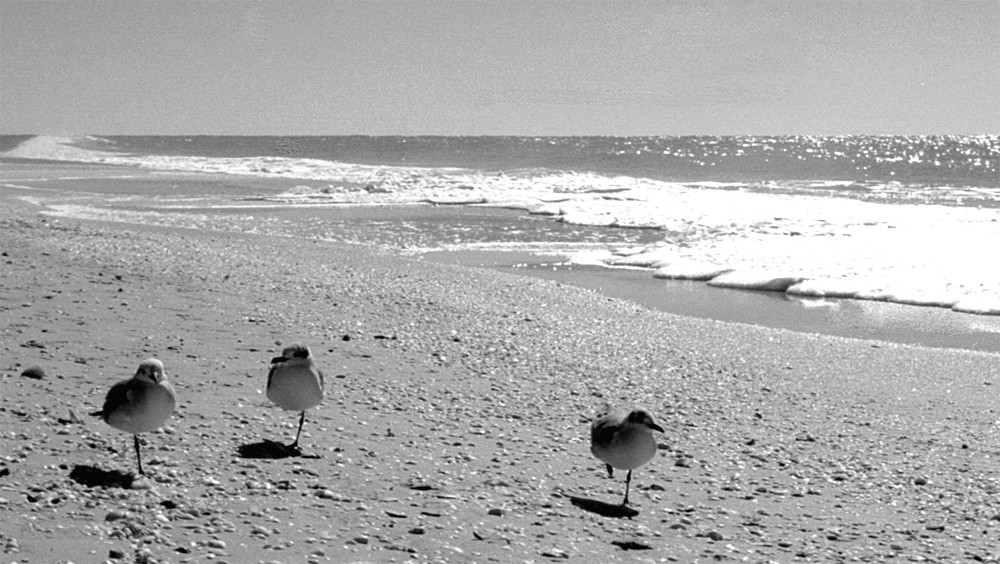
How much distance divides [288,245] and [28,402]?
1174 cm

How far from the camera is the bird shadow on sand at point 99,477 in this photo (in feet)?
15.2

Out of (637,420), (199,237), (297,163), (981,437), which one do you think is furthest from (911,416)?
(297,163)

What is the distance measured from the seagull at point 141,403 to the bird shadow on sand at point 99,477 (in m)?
0.10

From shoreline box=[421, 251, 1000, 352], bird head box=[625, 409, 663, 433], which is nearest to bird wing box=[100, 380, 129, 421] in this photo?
bird head box=[625, 409, 663, 433]

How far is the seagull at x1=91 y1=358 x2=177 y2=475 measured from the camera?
4840 millimetres

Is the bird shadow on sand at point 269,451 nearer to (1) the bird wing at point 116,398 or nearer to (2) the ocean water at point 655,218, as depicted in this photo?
(1) the bird wing at point 116,398

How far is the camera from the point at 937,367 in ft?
31.9

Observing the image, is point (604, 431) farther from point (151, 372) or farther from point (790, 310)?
point (790, 310)

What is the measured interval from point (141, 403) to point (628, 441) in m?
2.24

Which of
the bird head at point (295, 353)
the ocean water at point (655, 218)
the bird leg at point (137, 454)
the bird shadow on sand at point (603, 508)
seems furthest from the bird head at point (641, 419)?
the ocean water at point (655, 218)

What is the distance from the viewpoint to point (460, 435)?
6.28 meters

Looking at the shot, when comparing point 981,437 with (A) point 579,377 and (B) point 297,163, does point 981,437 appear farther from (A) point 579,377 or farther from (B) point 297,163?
(B) point 297,163

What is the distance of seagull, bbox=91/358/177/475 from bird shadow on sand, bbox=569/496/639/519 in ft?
6.42

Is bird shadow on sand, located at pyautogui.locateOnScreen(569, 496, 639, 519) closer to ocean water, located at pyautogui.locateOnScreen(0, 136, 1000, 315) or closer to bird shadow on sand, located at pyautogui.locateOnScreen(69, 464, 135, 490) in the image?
bird shadow on sand, located at pyautogui.locateOnScreen(69, 464, 135, 490)
